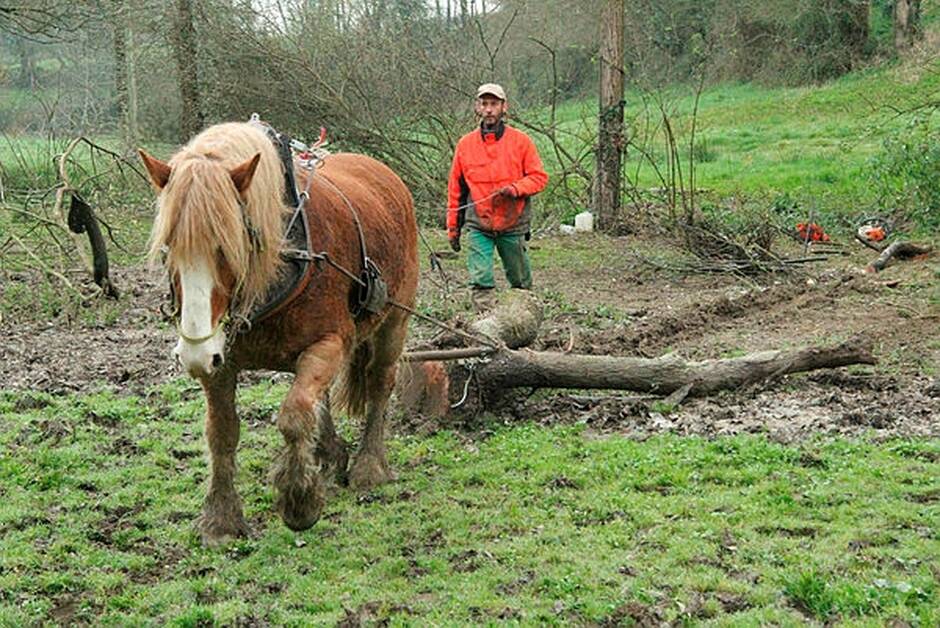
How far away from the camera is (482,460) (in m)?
6.38

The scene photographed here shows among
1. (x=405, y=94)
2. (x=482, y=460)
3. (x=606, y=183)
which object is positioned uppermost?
(x=405, y=94)

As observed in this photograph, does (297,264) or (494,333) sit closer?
(297,264)

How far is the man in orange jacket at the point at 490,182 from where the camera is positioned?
9172 mm

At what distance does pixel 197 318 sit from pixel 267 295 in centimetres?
56

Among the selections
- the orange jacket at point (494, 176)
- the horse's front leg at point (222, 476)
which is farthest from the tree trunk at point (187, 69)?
the horse's front leg at point (222, 476)

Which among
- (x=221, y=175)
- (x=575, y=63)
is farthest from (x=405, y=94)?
(x=221, y=175)

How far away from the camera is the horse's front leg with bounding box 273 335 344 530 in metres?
4.71

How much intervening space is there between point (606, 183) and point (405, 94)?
3.24 metres

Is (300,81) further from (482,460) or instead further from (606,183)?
(482,460)

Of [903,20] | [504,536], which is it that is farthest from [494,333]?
[903,20]

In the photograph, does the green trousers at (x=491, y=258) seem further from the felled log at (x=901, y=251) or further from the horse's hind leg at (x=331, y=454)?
the felled log at (x=901, y=251)

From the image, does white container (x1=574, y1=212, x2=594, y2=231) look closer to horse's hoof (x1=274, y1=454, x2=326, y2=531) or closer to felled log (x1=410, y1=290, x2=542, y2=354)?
felled log (x1=410, y1=290, x2=542, y2=354)

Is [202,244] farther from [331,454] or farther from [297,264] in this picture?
[331,454]

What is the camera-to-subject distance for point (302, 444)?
4738 millimetres
